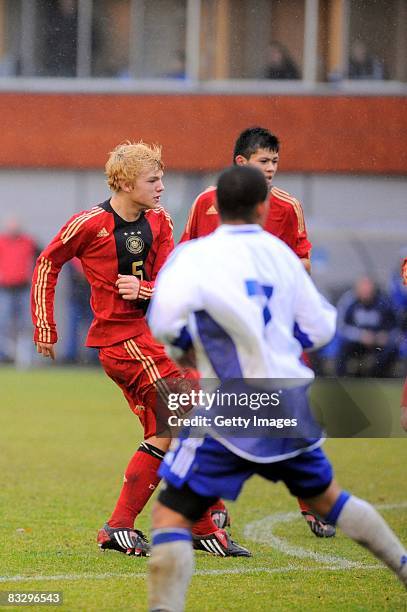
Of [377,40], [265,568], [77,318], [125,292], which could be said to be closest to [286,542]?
[265,568]

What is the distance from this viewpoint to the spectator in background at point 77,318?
18984 millimetres

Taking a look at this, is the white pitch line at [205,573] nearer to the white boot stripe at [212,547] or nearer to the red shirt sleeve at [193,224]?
the white boot stripe at [212,547]

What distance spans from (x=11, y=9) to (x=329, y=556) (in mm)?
15189

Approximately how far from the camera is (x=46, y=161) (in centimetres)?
2080

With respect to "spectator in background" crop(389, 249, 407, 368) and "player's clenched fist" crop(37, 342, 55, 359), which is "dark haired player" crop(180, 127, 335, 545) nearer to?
"player's clenched fist" crop(37, 342, 55, 359)

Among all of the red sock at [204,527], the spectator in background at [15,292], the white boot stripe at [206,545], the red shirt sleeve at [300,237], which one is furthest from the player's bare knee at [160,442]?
the spectator in background at [15,292]

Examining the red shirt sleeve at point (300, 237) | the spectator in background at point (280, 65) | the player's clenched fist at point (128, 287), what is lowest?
the player's clenched fist at point (128, 287)

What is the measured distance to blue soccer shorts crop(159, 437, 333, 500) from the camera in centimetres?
446

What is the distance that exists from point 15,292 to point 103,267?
1335 centimetres

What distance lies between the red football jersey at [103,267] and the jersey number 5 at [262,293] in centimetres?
214

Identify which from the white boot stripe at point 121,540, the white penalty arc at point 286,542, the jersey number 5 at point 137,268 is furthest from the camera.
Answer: the jersey number 5 at point 137,268

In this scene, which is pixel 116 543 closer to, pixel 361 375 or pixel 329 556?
pixel 329 556

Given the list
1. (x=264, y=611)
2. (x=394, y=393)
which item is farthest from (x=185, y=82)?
(x=264, y=611)

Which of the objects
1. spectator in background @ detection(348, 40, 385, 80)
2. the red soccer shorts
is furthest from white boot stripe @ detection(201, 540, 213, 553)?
spectator in background @ detection(348, 40, 385, 80)
